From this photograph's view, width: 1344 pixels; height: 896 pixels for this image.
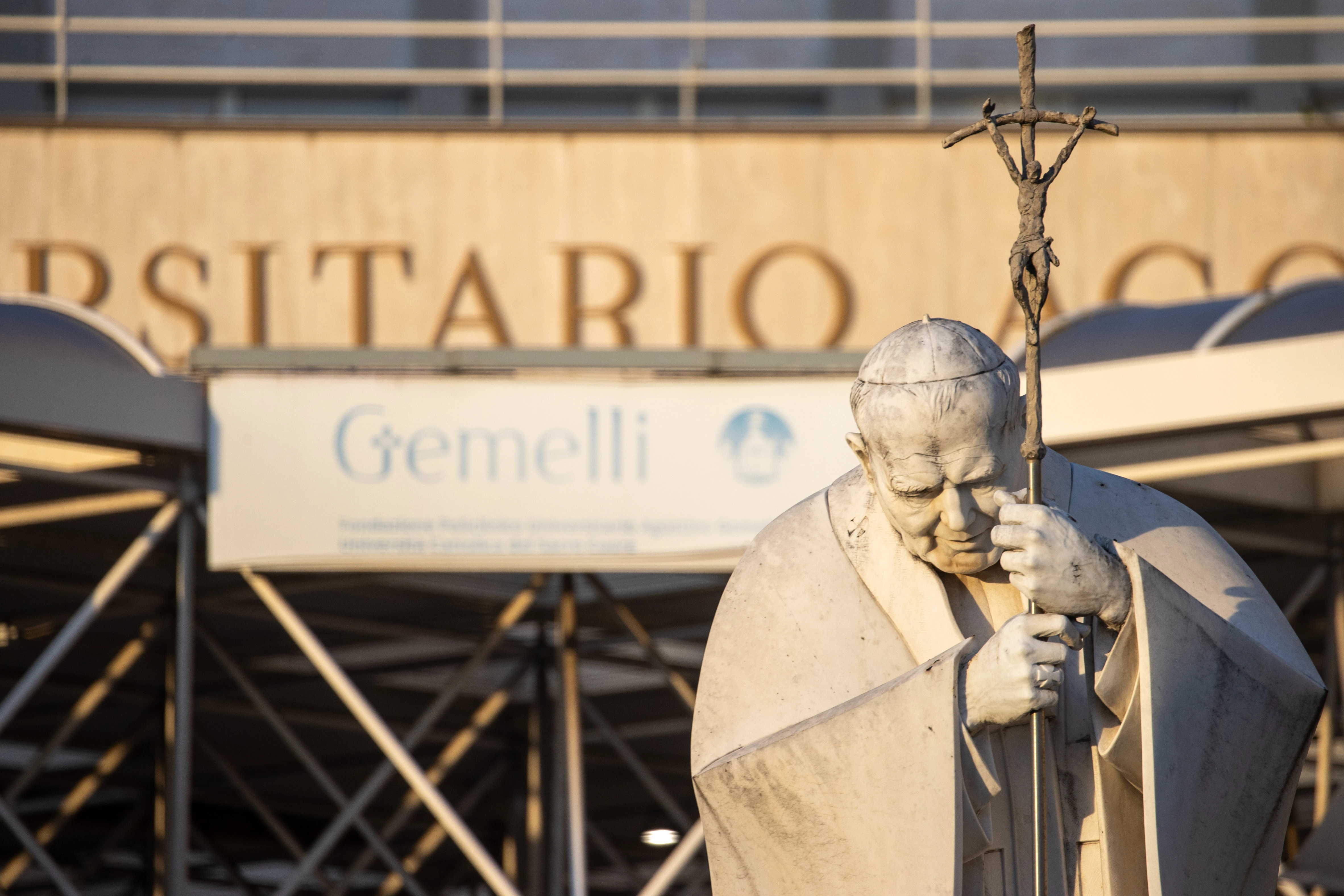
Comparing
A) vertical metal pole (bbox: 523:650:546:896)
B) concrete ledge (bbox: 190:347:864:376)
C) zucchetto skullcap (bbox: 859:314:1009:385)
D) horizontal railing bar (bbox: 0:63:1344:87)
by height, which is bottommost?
vertical metal pole (bbox: 523:650:546:896)

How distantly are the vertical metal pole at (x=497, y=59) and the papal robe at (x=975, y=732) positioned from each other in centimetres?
1495

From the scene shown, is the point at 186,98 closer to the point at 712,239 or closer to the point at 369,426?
the point at 712,239

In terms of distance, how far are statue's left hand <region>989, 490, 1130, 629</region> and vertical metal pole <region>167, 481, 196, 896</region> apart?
847 centimetres

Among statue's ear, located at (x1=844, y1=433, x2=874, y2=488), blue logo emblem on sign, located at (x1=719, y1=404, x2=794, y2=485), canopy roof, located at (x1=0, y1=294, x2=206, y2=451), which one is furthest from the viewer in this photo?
blue logo emblem on sign, located at (x1=719, y1=404, x2=794, y2=485)

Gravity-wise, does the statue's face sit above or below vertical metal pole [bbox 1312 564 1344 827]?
above

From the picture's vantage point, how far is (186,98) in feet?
70.3

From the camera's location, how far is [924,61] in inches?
758

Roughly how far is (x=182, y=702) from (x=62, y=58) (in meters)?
9.36

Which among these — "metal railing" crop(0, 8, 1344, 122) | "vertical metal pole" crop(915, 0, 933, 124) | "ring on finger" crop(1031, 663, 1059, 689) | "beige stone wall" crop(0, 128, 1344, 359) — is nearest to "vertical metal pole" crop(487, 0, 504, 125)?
"metal railing" crop(0, 8, 1344, 122)

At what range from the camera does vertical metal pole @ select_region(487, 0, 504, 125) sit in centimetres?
1905

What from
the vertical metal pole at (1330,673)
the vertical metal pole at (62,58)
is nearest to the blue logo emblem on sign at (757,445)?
the vertical metal pole at (1330,673)

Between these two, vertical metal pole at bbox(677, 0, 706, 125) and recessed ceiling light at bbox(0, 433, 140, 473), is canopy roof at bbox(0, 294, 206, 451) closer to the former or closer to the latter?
recessed ceiling light at bbox(0, 433, 140, 473)

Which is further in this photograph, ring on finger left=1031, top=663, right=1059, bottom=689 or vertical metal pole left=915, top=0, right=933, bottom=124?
vertical metal pole left=915, top=0, right=933, bottom=124

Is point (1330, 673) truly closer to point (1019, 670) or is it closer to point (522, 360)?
point (522, 360)
